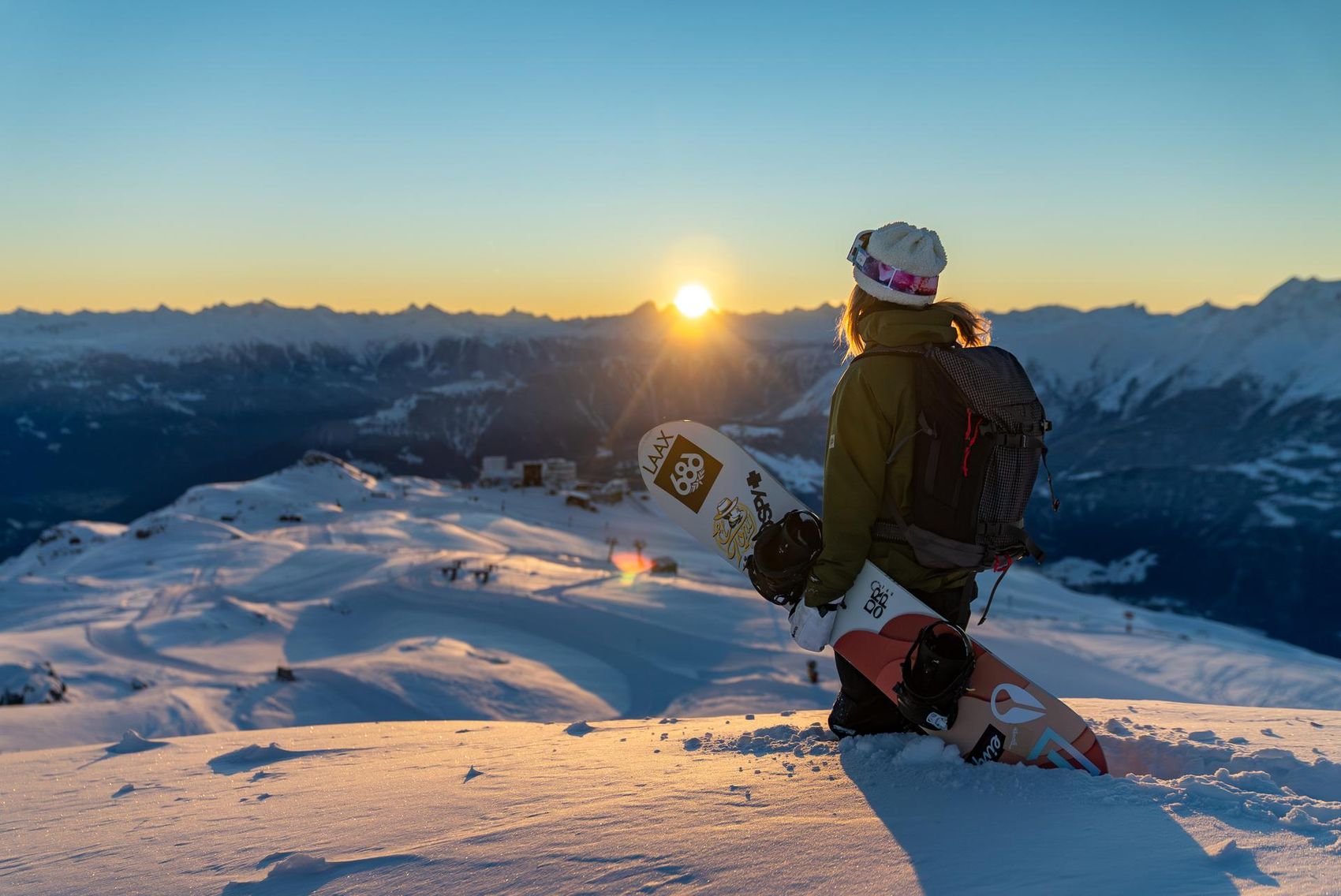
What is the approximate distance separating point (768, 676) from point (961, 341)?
14.7 m

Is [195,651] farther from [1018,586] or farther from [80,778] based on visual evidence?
[1018,586]

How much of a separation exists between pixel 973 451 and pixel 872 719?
164cm

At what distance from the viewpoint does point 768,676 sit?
18.2 m

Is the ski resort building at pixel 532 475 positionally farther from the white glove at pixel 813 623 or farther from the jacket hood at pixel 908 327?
the jacket hood at pixel 908 327

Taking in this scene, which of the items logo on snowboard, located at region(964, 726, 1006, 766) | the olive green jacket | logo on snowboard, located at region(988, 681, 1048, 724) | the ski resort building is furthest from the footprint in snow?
the ski resort building

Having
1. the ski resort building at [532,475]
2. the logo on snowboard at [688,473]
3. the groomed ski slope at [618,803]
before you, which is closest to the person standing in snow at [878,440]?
the groomed ski slope at [618,803]

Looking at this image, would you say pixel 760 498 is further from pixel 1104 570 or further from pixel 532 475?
pixel 1104 570

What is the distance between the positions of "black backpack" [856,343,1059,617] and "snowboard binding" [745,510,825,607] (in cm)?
63

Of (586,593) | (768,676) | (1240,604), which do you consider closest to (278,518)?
(586,593)

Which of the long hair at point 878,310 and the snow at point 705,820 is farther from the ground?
the long hair at point 878,310

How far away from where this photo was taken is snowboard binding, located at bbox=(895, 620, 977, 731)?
4.03 meters

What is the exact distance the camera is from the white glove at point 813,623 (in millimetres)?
4461

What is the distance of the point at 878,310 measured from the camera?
4535mm

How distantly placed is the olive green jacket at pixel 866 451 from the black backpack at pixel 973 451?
0.07 m
